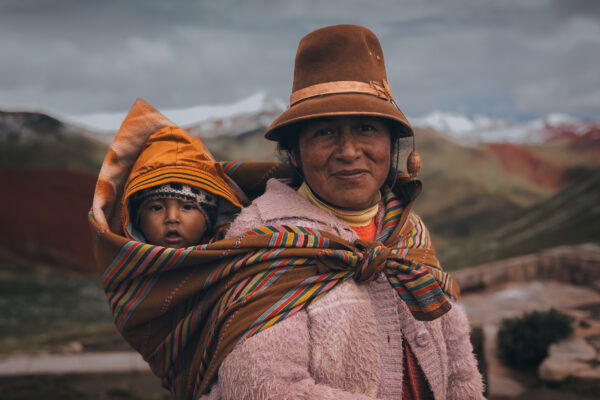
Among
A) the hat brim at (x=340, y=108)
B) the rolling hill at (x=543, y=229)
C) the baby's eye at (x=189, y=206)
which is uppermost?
the rolling hill at (x=543, y=229)

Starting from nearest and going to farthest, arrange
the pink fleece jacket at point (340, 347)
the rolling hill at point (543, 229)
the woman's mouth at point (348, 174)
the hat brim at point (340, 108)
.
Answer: the pink fleece jacket at point (340, 347) < the hat brim at point (340, 108) < the woman's mouth at point (348, 174) < the rolling hill at point (543, 229)

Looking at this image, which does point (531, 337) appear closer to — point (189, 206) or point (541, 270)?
point (541, 270)

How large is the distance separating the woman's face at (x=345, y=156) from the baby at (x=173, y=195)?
0.45 m

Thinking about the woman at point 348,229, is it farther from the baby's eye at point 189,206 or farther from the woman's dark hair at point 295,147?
the baby's eye at point 189,206

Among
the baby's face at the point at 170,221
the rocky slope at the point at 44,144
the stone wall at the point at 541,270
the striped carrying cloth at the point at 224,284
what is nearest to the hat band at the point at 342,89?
the striped carrying cloth at the point at 224,284

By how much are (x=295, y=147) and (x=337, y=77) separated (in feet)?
1.16

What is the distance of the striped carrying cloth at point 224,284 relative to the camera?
1697mm

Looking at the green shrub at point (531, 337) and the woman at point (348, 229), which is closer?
the woman at point (348, 229)

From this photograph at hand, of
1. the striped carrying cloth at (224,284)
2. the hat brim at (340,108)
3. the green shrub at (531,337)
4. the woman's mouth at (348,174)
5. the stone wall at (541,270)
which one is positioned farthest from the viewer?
the stone wall at (541,270)

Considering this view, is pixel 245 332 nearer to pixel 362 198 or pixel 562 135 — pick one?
pixel 362 198

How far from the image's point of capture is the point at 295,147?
6.96 feet

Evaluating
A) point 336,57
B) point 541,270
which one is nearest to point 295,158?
point 336,57

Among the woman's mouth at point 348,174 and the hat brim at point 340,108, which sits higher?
the hat brim at point 340,108

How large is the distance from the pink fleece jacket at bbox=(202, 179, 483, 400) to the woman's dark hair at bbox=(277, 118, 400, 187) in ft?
0.50
